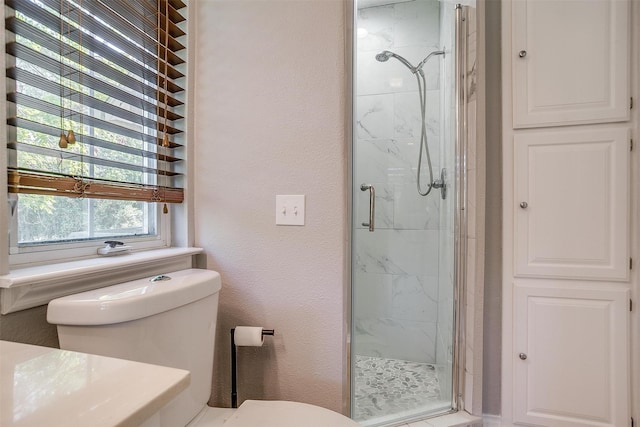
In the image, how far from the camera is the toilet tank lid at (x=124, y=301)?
641mm

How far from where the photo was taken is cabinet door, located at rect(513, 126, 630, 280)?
1187mm

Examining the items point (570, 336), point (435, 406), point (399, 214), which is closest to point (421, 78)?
point (399, 214)

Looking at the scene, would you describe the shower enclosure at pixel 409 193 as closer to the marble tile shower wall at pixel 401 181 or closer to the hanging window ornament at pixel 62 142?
the marble tile shower wall at pixel 401 181

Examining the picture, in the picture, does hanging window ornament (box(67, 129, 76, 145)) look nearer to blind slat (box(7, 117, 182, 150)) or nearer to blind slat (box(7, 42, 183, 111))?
blind slat (box(7, 117, 182, 150))

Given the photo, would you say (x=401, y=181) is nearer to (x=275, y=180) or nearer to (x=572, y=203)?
(x=572, y=203)

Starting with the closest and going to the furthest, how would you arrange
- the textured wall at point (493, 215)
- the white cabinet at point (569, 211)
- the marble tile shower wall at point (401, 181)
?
the white cabinet at point (569, 211) → the textured wall at point (493, 215) → the marble tile shower wall at point (401, 181)

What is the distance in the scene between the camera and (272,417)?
0.84 meters

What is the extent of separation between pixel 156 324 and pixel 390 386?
1.18 meters

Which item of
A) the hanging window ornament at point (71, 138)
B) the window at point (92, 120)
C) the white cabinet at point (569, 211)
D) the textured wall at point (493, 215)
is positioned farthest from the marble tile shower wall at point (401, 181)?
the hanging window ornament at point (71, 138)

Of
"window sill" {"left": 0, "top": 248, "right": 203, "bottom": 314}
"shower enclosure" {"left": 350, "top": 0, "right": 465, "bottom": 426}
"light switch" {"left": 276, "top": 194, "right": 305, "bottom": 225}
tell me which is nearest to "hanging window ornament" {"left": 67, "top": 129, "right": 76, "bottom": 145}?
"window sill" {"left": 0, "top": 248, "right": 203, "bottom": 314}

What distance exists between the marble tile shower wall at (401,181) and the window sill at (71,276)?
1068 mm

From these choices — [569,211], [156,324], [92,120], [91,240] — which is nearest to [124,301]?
[156,324]

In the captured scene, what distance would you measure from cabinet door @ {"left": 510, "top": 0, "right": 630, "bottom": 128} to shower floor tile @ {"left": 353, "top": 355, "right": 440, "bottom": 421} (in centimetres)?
130

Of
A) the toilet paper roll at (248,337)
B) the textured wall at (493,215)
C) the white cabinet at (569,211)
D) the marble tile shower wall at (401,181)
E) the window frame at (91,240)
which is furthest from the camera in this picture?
the marble tile shower wall at (401,181)
